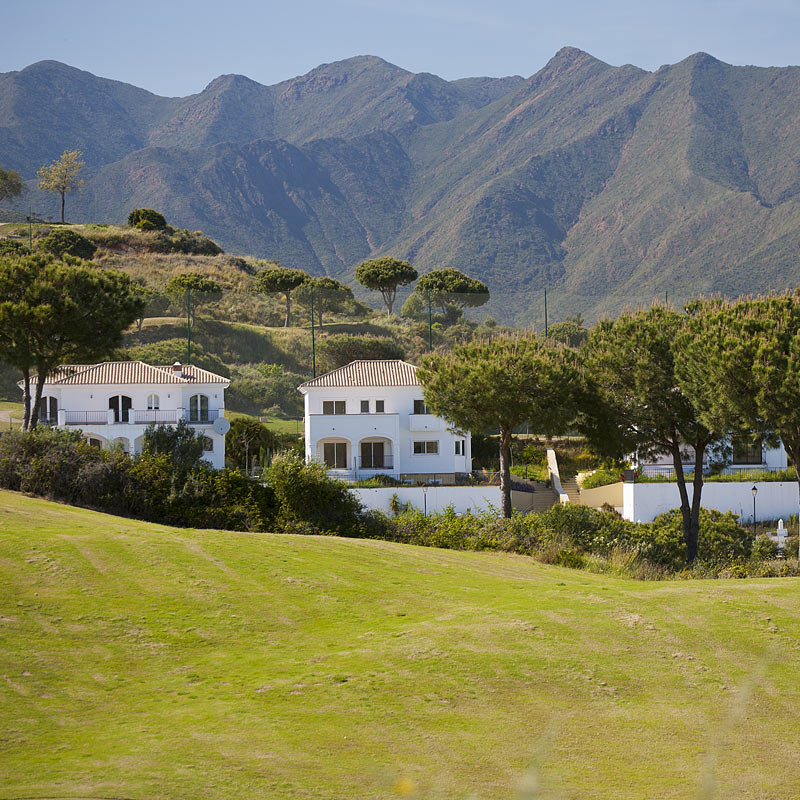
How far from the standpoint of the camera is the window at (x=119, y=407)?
45219mm

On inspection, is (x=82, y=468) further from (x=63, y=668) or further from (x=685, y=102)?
(x=685, y=102)

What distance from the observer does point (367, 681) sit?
32.5ft

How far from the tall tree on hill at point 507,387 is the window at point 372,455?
15.2m

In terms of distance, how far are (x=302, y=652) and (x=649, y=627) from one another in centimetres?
431

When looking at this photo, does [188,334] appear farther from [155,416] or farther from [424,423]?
[424,423]

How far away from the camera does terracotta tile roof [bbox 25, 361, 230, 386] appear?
45094 millimetres

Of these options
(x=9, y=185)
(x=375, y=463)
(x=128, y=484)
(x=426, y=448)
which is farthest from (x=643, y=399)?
(x=9, y=185)

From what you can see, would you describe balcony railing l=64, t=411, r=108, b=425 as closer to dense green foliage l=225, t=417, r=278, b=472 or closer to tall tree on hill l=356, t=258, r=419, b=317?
dense green foliage l=225, t=417, r=278, b=472

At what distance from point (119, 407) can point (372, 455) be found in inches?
485

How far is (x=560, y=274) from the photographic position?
5551 inches

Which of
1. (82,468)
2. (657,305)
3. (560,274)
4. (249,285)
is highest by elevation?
(560,274)

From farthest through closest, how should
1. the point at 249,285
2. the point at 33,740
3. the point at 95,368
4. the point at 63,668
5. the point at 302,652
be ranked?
1. the point at 249,285
2. the point at 95,368
3. the point at 302,652
4. the point at 63,668
5. the point at 33,740

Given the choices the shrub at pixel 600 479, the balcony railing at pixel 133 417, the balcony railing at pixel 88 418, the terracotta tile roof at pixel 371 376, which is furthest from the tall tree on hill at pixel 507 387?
the balcony railing at pixel 88 418

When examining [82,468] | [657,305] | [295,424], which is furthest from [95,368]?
[657,305]
